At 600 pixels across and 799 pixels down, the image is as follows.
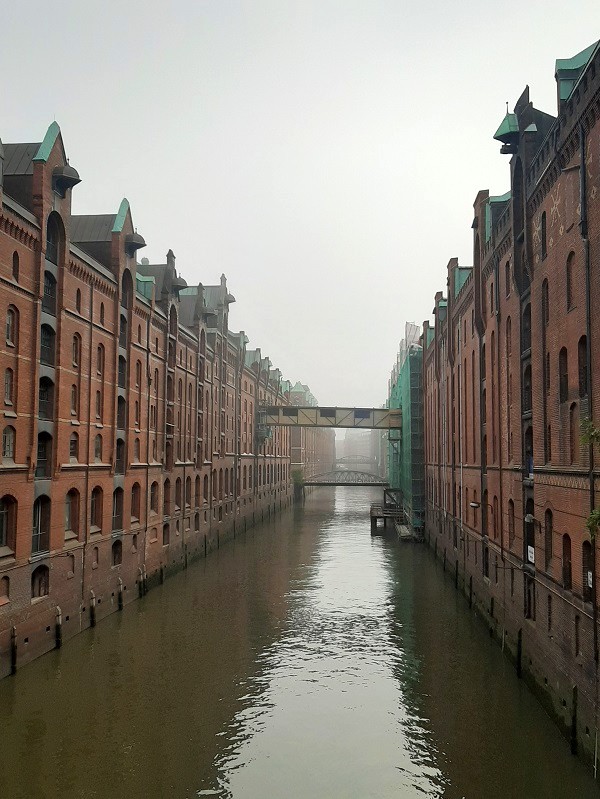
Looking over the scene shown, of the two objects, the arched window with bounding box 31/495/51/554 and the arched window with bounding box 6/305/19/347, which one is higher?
the arched window with bounding box 6/305/19/347

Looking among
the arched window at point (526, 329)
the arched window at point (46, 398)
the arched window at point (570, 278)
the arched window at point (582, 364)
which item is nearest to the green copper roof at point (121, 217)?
the arched window at point (46, 398)

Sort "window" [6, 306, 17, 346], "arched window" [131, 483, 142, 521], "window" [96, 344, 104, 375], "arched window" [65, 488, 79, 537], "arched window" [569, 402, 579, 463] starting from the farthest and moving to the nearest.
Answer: "arched window" [131, 483, 142, 521], "window" [96, 344, 104, 375], "arched window" [65, 488, 79, 537], "window" [6, 306, 17, 346], "arched window" [569, 402, 579, 463]

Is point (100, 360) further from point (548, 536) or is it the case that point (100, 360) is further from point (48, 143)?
Result: point (548, 536)

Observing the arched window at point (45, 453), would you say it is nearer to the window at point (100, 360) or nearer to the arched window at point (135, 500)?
the window at point (100, 360)

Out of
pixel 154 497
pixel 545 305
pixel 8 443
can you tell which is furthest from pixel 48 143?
pixel 154 497

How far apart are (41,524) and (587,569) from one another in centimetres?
1940

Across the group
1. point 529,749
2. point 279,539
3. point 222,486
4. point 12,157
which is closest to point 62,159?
point 12,157

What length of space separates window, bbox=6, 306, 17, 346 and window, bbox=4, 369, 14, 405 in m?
1.07

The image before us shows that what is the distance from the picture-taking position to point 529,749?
17234mm

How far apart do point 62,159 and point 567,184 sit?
1924 cm

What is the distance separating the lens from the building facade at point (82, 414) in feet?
76.9

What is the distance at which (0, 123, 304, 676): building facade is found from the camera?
23.5 metres

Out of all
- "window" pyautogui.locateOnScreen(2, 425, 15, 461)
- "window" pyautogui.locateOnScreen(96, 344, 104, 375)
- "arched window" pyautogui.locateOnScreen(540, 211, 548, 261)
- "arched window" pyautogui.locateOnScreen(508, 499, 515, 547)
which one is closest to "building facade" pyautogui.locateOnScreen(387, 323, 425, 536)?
"arched window" pyautogui.locateOnScreen(508, 499, 515, 547)

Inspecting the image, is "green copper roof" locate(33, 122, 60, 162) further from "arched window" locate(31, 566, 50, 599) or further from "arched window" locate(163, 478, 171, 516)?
"arched window" locate(163, 478, 171, 516)
